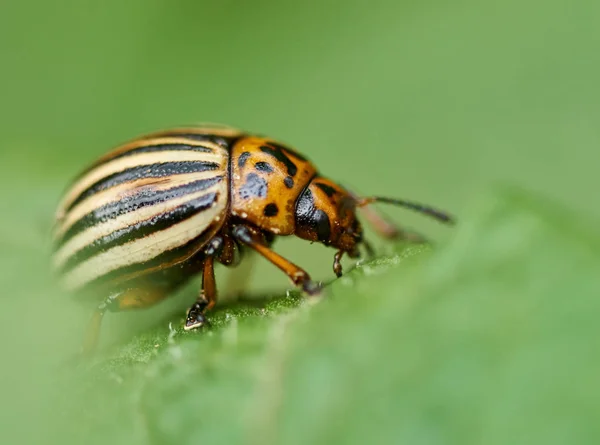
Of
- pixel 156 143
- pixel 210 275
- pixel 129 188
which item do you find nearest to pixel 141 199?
pixel 129 188

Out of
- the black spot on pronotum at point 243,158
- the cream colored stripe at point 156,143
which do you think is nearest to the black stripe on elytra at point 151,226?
the black spot on pronotum at point 243,158

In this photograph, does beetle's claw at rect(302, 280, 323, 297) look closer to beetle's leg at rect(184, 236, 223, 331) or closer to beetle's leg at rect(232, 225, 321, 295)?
beetle's leg at rect(232, 225, 321, 295)

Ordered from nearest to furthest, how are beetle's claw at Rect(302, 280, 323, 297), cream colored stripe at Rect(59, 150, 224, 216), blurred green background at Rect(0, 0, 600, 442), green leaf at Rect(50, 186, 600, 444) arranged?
1. green leaf at Rect(50, 186, 600, 444)
2. beetle's claw at Rect(302, 280, 323, 297)
3. cream colored stripe at Rect(59, 150, 224, 216)
4. blurred green background at Rect(0, 0, 600, 442)

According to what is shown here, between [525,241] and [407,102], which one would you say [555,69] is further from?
[525,241]

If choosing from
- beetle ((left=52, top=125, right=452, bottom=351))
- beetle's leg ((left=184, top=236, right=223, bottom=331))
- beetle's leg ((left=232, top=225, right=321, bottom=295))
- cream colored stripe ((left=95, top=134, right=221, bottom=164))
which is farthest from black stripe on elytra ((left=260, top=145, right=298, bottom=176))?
beetle's leg ((left=184, top=236, right=223, bottom=331))

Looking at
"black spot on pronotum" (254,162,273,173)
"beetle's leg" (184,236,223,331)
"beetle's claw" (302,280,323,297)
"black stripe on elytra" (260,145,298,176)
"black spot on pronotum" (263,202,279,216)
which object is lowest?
"beetle's leg" (184,236,223,331)

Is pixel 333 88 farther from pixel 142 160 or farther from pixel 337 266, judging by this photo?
pixel 337 266

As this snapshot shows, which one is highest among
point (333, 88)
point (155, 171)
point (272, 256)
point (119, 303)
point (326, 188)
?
point (333, 88)

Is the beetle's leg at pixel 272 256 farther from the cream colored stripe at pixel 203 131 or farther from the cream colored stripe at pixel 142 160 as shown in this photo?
the cream colored stripe at pixel 203 131
